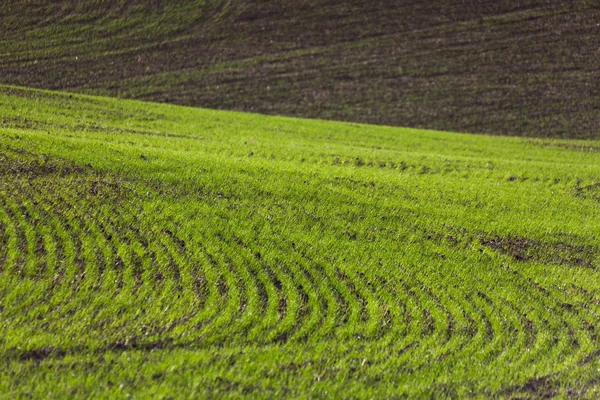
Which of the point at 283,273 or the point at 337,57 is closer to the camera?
the point at 283,273

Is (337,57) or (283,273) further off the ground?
(337,57)

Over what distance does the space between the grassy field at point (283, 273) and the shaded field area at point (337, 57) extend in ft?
60.1

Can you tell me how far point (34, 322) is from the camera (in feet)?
41.6

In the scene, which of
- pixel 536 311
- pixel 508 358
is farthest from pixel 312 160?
pixel 508 358

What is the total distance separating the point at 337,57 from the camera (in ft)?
182

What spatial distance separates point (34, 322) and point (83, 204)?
23.6 ft

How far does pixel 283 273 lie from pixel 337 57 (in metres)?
41.5

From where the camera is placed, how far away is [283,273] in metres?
16.8

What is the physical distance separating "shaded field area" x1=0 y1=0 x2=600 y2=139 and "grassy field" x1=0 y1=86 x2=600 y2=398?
60.1ft

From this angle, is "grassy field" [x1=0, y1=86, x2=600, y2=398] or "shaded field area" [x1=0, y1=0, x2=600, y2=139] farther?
"shaded field area" [x1=0, y1=0, x2=600, y2=139]

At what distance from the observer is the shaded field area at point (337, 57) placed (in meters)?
48.4

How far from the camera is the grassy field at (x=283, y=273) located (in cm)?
1213

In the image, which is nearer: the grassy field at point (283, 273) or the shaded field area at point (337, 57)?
the grassy field at point (283, 273)

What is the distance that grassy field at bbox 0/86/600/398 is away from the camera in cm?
1213
